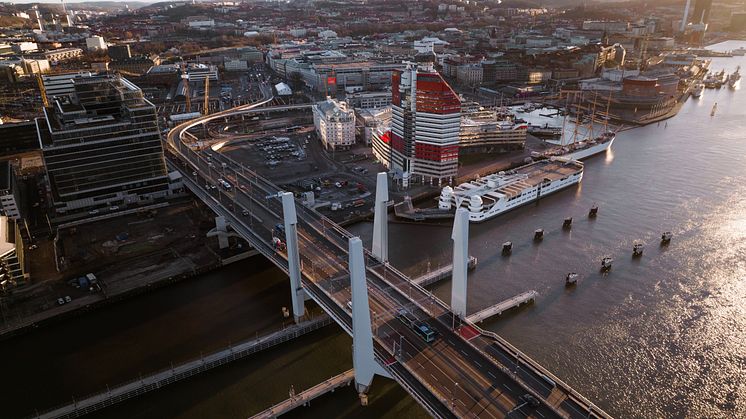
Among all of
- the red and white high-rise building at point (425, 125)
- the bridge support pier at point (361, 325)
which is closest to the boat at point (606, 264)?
the red and white high-rise building at point (425, 125)

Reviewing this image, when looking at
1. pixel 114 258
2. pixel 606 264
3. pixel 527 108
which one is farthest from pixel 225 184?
pixel 527 108

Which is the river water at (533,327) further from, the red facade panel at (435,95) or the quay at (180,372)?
the red facade panel at (435,95)

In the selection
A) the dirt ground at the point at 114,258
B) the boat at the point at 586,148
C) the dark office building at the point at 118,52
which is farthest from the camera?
the dark office building at the point at 118,52

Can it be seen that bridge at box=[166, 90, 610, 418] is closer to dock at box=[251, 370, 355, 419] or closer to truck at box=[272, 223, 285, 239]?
truck at box=[272, 223, 285, 239]

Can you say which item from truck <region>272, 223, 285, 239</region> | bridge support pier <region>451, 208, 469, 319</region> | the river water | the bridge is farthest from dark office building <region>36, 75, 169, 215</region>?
bridge support pier <region>451, 208, 469, 319</region>

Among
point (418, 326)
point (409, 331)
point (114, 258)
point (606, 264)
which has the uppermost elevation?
point (418, 326)

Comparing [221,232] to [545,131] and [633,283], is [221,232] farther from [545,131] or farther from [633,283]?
[545,131]
